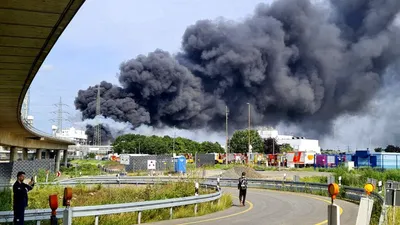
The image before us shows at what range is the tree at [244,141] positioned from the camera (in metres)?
142

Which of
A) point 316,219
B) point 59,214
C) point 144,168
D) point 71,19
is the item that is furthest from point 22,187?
point 144,168

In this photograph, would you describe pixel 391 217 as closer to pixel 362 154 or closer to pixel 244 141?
pixel 362 154

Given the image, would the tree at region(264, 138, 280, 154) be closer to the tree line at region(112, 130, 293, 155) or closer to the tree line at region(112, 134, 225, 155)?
the tree line at region(112, 130, 293, 155)

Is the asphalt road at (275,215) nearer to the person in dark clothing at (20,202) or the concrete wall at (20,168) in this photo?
the person in dark clothing at (20,202)

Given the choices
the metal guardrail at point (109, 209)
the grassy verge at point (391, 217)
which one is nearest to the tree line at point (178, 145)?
the metal guardrail at point (109, 209)

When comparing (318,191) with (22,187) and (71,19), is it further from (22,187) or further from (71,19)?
(71,19)

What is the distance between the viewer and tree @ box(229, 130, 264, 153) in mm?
142375

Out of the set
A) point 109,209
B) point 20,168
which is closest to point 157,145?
point 20,168

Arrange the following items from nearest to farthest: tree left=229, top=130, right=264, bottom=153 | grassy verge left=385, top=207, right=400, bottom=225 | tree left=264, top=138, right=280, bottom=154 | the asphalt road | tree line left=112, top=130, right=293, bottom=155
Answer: grassy verge left=385, top=207, right=400, bottom=225
the asphalt road
tree left=264, top=138, right=280, bottom=154
tree line left=112, top=130, right=293, bottom=155
tree left=229, top=130, right=264, bottom=153

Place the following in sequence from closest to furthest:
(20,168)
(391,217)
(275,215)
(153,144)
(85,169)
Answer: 1. (391,217)
2. (275,215)
3. (20,168)
4. (85,169)
5. (153,144)

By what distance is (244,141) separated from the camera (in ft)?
470

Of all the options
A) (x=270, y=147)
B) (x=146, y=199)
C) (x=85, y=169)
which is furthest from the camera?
(x=270, y=147)

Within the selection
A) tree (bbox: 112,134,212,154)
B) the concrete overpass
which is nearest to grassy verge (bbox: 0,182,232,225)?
the concrete overpass

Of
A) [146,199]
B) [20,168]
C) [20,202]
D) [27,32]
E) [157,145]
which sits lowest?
[146,199]
